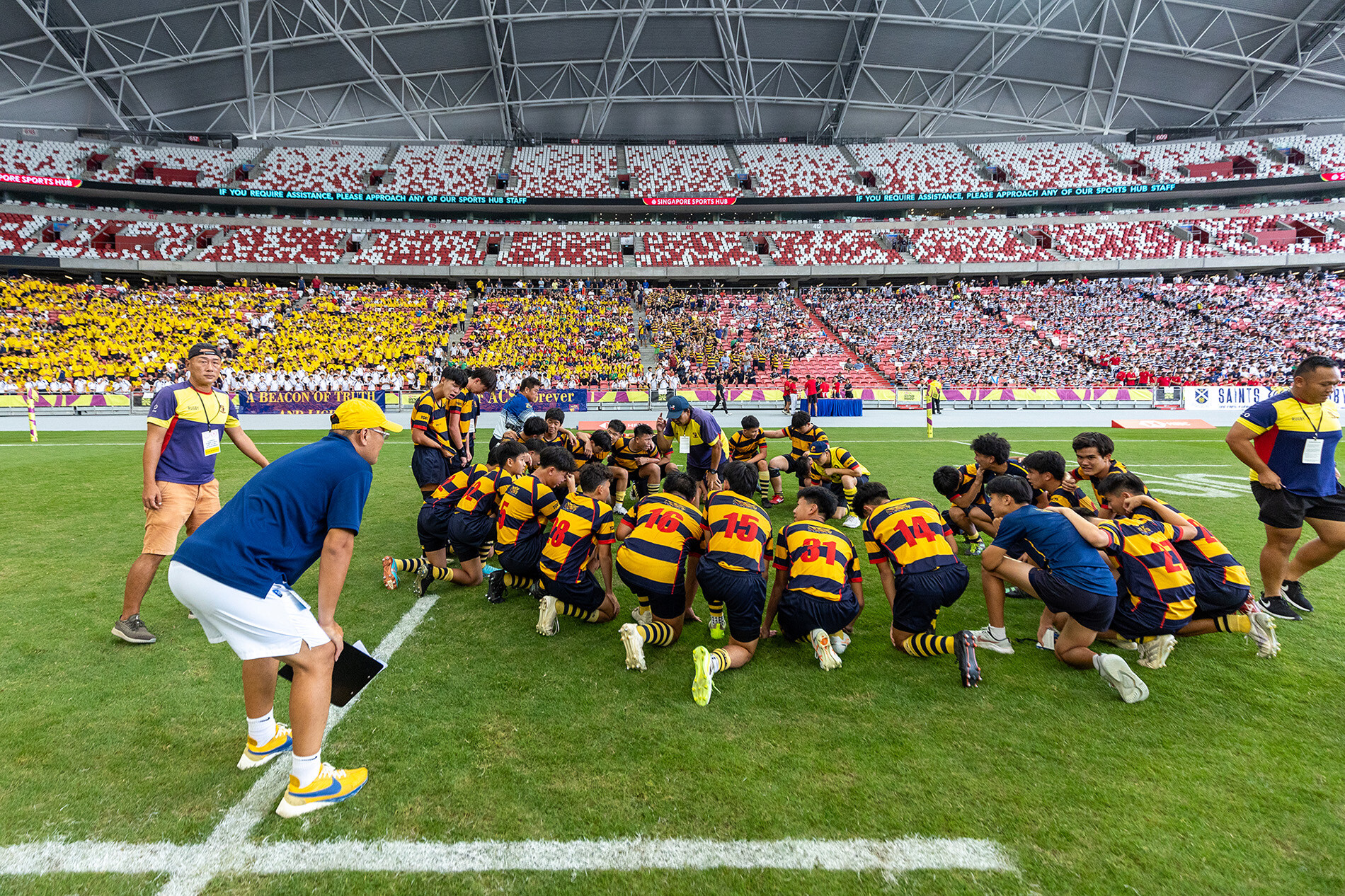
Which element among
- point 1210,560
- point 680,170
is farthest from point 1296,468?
point 680,170

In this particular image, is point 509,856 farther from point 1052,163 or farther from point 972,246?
point 1052,163

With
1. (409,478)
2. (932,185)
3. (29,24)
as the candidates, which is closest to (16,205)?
(29,24)

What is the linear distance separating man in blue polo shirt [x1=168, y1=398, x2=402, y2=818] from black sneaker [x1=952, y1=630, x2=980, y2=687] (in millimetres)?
3700

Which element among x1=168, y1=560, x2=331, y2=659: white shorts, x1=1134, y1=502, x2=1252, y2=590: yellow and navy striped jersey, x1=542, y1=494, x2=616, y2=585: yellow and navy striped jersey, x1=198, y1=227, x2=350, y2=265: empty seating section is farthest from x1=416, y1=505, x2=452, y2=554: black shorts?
x1=198, y1=227, x2=350, y2=265: empty seating section

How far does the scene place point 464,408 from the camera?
7.14 meters

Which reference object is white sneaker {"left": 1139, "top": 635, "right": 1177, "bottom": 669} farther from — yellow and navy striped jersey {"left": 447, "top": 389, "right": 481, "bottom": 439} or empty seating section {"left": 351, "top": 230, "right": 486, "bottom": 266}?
empty seating section {"left": 351, "top": 230, "right": 486, "bottom": 266}

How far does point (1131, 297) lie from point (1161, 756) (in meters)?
45.3

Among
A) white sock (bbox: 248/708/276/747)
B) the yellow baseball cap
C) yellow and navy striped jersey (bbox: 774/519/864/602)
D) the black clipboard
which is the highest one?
the yellow baseball cap

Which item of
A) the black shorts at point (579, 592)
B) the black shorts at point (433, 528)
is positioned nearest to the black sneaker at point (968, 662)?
the black shorts at point (579, 592)

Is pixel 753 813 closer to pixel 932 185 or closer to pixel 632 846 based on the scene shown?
pixel 632 846

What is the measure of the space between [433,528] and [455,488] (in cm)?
46

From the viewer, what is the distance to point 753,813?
107 inches

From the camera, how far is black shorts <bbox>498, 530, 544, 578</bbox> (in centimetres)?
531

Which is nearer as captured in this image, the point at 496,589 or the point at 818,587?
the point at 818,587
